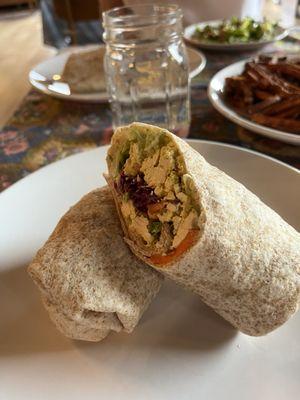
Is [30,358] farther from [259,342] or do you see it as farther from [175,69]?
[175,69]

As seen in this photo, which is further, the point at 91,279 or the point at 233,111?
the point at 233,111

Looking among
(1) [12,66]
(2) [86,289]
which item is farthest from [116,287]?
(1) [12,66]

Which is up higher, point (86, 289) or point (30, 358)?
point (86, 289)

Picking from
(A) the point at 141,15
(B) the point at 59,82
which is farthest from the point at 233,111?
(B) the point at 59,82

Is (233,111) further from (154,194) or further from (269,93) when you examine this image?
(154,194)

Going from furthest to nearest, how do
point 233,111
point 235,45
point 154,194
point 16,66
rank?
point 16,66 < point 235,45 < point 233,111 < point 154,194

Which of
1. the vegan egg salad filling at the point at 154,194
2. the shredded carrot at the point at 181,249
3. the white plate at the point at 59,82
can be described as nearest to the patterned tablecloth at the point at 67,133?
the white plate at the point at 59,82

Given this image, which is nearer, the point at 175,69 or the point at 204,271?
the point at 204,271
